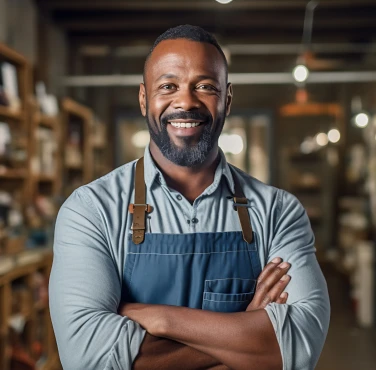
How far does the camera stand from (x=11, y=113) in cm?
478

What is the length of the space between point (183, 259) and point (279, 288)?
0.29 m

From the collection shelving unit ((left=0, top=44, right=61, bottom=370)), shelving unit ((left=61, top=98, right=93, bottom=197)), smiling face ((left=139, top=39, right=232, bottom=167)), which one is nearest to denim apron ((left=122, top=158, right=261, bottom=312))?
smiling face ((left=139, top=39, right=232, bottom=167))

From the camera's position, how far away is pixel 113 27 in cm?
888

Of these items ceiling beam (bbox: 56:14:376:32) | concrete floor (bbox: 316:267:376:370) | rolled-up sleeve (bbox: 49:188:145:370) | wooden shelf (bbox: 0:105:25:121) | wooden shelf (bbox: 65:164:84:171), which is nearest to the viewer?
rolled-up sleeve (bbox: 49:188:145:370)

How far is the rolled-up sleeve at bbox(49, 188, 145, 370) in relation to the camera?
1.58 metres

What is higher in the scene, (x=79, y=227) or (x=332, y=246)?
(x=79, y=227)

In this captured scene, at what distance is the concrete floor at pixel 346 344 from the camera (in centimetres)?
540

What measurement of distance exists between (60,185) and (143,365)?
5277 mm

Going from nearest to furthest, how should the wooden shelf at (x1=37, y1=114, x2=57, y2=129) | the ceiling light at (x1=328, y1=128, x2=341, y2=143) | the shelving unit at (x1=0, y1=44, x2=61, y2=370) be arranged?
the shelving unit at (x1=0, y1=44, x2=61, y2=370), the wooden shelf at (x1=37, y1=114, x2=57, y2=129), the ceiling light at (x1=328, y1=128, x2=341, y2=143)

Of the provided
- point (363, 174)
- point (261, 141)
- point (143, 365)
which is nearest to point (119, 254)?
point (143, 365)

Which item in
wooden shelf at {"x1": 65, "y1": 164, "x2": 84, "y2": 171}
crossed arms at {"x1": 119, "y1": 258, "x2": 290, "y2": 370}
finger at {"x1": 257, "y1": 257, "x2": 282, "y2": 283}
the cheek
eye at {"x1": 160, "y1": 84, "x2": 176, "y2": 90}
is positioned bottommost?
crossed arms at {"x1": 119, "y1": 258, "x2": 290, "y2": 370}

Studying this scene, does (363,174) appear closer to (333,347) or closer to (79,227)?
(333,347)

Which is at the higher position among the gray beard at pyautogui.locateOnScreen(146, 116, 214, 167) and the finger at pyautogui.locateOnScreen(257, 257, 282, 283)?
the gray beard at pyautogui.locateOnScreen(146, 116, 214, 167)

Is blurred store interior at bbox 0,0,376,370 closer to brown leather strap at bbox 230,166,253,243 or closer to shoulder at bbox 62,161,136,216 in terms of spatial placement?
shoulder at bbox 62,161,136,216
